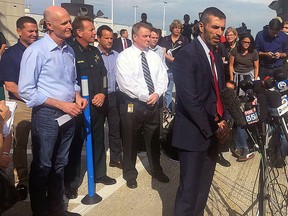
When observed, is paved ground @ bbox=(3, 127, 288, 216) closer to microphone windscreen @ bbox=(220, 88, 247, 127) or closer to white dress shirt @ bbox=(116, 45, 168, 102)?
microphone windscreen @ bbox=(220, 88, 247, 127)

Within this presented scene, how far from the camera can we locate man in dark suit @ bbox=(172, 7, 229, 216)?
8.39 feet

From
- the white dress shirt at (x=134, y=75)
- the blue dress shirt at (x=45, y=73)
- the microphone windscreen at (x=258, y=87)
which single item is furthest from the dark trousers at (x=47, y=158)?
the microphone windscreen at (x=258, y=87)

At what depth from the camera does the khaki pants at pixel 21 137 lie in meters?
3.66

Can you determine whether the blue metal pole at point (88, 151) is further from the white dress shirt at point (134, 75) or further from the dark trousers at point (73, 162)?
the white dress shirt at point (134, 75)

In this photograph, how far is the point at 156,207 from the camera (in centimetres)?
350

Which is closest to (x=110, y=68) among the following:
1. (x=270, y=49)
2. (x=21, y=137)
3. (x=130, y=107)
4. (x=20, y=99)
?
(x=130, y=107)

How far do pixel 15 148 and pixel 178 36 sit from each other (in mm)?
4929

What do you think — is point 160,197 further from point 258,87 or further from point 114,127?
point 258,87

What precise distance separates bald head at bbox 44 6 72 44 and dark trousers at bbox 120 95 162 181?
55.2 inches

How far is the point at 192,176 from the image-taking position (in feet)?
8.90

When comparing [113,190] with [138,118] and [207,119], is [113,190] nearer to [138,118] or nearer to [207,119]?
[138,118]

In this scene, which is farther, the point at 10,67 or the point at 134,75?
the point at 134,75

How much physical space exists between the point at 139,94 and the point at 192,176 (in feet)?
4.72

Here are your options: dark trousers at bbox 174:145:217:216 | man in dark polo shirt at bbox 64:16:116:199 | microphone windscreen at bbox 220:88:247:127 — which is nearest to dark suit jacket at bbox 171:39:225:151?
dark trousers at bbox 174:145:217:216
